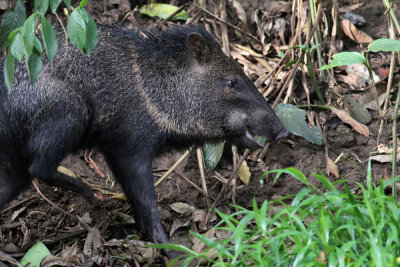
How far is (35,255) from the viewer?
4203 millimetres

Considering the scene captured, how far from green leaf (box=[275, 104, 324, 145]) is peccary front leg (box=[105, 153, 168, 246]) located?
1289 millimetres

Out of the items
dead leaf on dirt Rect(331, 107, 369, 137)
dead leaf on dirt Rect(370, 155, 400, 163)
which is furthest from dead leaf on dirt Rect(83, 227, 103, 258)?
dead leaf on dirt Rect(331, 107, 369, 137)

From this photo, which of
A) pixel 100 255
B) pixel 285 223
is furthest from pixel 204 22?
pixel 285 223

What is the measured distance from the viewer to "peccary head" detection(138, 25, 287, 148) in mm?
4434

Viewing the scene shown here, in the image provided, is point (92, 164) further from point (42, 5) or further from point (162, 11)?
point (42, 5)

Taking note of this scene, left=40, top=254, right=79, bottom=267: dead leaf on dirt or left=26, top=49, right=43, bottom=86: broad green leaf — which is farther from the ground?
left=26, top=49, right=43, bottom=86: broad green leaf

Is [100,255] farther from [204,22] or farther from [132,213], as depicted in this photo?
[204,22]

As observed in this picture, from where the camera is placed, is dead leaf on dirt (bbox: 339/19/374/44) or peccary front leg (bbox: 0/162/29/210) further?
dead leaf on dirt (bbox: 339/19/374/44)

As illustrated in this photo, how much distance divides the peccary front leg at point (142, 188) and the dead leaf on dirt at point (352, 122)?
72.9 inches

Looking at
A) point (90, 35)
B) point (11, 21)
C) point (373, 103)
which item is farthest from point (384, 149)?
point (11, 21)

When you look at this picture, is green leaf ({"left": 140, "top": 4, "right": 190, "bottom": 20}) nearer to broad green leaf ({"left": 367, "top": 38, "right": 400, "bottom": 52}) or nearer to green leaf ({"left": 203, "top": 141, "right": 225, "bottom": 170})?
green leaf ({"left": 203, "top": 141, "right": 225, "bottom": 170})

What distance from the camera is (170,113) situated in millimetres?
4469

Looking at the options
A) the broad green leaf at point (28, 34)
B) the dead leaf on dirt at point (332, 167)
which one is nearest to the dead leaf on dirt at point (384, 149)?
the dead leaf on dirt at point (332, 167)

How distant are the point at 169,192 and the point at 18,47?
2.59 metres
